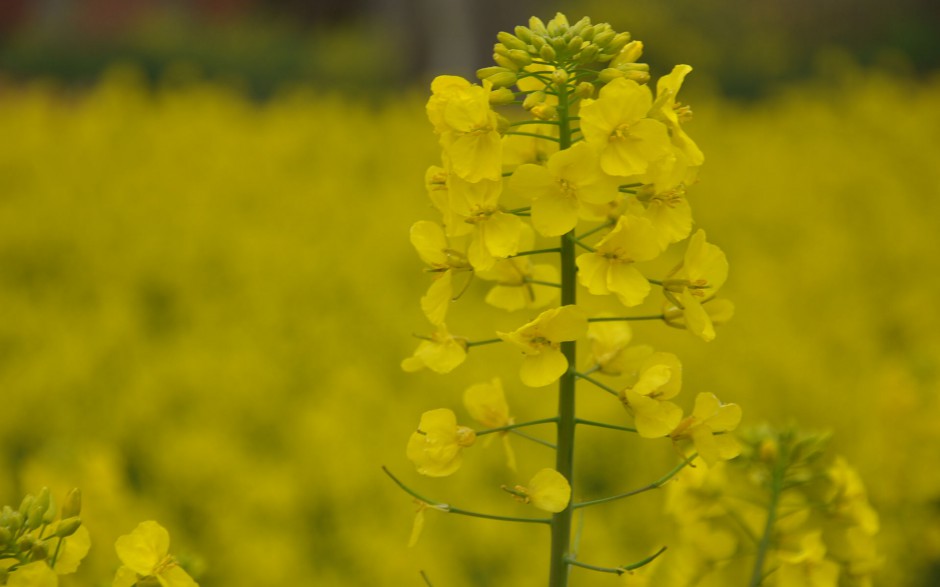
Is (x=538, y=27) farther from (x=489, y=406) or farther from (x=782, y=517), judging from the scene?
(x=782, y=517)

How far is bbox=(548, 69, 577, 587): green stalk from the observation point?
47.7 inches

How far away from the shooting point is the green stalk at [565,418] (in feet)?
3.98

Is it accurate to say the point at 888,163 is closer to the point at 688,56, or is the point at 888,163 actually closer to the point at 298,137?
the point at 298,137

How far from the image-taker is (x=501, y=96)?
4.12 feet

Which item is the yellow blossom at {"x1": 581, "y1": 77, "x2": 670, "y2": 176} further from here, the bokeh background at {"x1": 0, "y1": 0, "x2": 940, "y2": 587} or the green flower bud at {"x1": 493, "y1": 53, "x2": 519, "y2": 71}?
the bokeh background at {"x1": 0, "y1": 0, "x2": 940, "y2": 587}

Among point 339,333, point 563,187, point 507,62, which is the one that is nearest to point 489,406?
point 563,187

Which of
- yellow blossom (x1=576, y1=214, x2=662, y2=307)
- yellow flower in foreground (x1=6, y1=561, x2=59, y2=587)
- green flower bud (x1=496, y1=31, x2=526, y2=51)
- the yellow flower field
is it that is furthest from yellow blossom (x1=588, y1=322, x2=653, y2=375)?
yellow flower in foreground (x1=6, y1=561, x2=59, y2=587)

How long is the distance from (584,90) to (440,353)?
1.20ft

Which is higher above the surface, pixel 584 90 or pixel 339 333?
pixel 584 90

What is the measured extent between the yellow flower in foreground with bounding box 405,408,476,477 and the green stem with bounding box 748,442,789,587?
1.54 ft

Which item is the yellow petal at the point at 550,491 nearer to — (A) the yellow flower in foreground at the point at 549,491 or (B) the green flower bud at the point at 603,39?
(A) the yellow flower in foreground at the point at 549,491

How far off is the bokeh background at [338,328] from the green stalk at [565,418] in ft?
1.71

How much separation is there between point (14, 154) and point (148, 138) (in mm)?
846

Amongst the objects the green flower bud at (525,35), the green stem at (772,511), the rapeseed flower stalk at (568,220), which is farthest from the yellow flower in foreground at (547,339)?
the green stem at (772,511)
